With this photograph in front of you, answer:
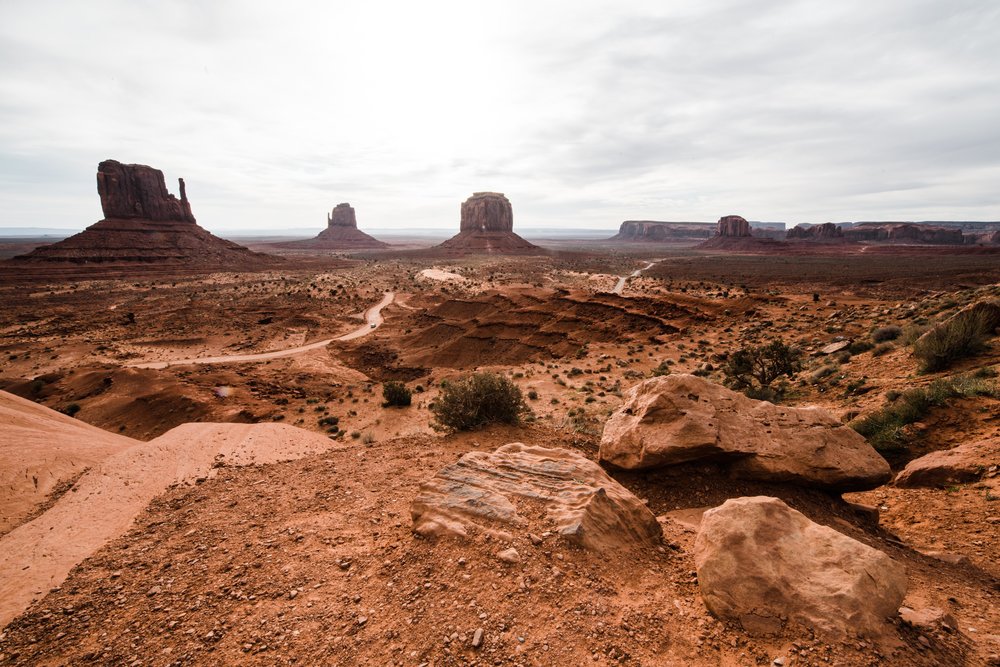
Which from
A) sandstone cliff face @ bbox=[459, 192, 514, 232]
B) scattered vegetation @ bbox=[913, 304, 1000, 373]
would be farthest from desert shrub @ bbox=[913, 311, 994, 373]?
sandstone cliff face @ bbox=[459, 192, 514, 232]

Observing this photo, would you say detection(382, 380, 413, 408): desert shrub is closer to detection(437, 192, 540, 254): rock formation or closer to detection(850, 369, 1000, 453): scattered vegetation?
detection(850, 369, 1000, 453): scattered vegetation

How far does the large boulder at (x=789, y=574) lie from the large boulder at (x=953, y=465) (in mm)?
5270

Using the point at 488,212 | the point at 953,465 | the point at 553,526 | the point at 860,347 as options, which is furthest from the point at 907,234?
the point at 553,526

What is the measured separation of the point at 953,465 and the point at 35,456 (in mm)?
19753

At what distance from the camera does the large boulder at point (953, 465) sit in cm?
774

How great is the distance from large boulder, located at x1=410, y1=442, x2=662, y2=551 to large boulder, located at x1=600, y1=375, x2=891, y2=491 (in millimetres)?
1749

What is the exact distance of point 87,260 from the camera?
80062mm

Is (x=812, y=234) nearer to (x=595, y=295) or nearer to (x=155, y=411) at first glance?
(x=595, y=295)

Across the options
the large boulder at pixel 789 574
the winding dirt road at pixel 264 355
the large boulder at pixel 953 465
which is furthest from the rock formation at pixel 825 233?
the large boulder at pixel 789 574

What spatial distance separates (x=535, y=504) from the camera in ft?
21.6

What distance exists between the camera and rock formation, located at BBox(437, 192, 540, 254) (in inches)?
5960

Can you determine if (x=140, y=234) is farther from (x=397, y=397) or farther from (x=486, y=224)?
(x=397, y=397)

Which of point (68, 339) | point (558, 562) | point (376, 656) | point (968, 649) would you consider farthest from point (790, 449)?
point (68, 339)

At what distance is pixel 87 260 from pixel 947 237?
270m
